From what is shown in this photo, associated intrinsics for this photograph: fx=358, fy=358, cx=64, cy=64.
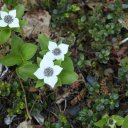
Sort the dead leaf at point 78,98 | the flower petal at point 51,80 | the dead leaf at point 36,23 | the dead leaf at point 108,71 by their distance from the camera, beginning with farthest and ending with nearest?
1. the dead leaf at point 36,23
2. the dead leaf at point 108,71
3. the dead leaf at point 78,98
4. the flower petal at point 51,80

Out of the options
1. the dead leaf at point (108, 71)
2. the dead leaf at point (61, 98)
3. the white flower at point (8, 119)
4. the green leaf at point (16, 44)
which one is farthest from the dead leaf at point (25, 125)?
the dead leaf at point (108, 71)

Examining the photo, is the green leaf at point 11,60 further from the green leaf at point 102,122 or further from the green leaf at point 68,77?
the green leaf at point 102,122

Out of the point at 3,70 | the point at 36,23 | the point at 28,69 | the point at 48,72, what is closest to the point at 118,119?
the point at 48,72

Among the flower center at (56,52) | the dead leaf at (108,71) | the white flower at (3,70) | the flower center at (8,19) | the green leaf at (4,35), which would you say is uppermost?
the flower center at (8,19)

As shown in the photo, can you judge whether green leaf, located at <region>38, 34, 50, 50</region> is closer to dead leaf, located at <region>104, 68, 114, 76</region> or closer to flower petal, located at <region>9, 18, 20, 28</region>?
flower petal, located at <region>9, 18, 20, 28</region>

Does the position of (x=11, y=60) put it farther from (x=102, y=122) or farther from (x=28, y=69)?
(x=102, y=122)

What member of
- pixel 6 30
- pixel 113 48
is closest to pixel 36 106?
pixel 6 30
